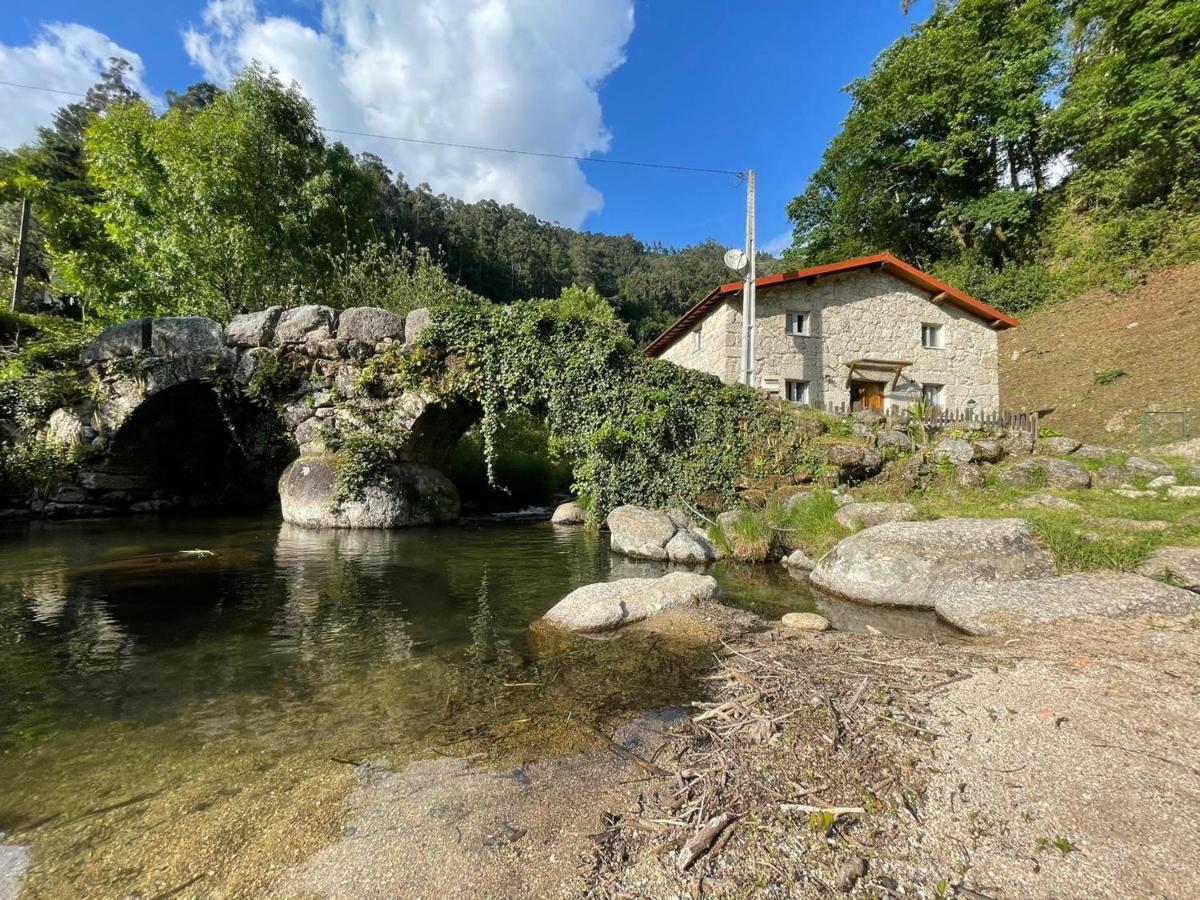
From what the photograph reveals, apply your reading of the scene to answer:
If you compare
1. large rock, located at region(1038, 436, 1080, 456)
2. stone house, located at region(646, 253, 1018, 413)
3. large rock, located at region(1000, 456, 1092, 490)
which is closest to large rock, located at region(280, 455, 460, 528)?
stone house, located at region(646, 253, 1018, 413)

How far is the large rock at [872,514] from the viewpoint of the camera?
813 cm

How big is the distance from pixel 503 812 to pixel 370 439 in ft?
37.7

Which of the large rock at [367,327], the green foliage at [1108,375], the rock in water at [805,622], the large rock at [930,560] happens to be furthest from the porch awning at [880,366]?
A: the rock in water at [805,622]

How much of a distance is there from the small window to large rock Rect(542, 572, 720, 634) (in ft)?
46.0

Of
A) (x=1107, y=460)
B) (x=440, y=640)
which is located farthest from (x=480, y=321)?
(x=1107, y=460)

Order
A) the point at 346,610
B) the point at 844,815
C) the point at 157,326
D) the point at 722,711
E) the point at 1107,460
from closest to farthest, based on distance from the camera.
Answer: the point at 844,815, the point at 722,711, the point at 346,610, the point at 1107,460, the point at 157,326

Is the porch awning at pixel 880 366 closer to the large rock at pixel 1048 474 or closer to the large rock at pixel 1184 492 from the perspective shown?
the large rock at pixel 1048 474

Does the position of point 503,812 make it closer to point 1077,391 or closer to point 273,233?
point 1077,391

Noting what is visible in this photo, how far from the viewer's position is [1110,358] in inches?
703

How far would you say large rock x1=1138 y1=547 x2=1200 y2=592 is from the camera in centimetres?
521

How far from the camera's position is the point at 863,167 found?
28.6 meters

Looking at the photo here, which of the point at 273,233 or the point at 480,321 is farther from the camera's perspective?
the point at 273,233

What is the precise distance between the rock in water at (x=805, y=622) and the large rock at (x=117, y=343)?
15931mm

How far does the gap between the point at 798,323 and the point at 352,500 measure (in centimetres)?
1546
